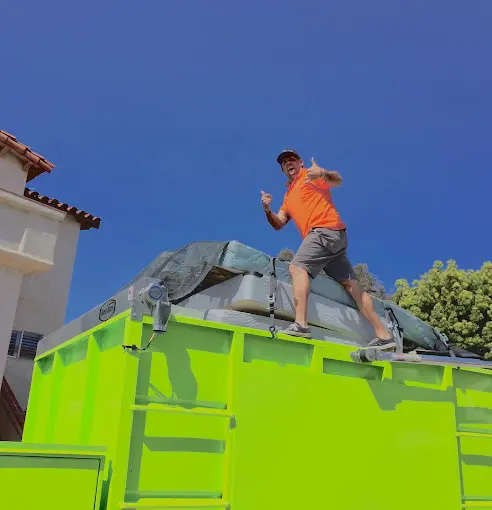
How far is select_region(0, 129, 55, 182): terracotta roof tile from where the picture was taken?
948cm

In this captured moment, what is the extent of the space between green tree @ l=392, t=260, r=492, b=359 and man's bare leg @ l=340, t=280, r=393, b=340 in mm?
13322

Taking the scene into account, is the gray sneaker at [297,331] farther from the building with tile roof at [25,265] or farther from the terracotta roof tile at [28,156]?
the terracotta roof tile at [28,156]

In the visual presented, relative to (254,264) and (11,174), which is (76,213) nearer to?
(11,174)

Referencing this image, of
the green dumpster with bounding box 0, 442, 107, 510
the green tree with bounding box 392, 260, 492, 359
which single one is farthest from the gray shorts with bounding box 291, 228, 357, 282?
the green tree with bounding box 392, 260, 492, 359

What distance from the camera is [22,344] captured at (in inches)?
428

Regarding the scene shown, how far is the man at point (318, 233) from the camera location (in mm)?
4035

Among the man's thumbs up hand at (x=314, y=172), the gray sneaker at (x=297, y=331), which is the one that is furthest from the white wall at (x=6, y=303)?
the gray sneaker at (x=297, y=331)

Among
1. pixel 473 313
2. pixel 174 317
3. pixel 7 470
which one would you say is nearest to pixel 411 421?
pixel 174 317

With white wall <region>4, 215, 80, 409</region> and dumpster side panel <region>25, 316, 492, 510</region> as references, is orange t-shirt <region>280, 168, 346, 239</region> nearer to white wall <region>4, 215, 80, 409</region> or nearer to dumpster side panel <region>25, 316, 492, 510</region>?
dumpster side panel <region>25, 316, 492, 510</region>

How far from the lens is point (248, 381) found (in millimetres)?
2990

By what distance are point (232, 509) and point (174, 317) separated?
3.47 feet

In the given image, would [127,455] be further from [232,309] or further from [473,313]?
[473,313]

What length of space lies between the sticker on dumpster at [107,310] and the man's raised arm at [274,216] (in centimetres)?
186

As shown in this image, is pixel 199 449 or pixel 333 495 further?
pixel 333 495
